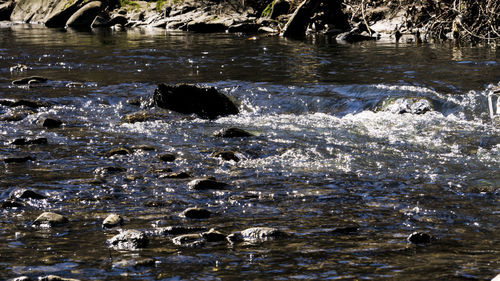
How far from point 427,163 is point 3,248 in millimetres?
3912

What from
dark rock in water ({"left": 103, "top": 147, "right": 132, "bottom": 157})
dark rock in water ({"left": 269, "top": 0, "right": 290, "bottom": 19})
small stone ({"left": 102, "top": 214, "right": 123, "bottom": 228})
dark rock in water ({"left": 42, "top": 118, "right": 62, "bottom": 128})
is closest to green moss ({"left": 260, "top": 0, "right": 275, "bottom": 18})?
dark rock in water ({"left": 269, "top": 0, "right": 290, "bottom": 19})

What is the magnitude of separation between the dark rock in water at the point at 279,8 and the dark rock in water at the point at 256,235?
17.8 metres

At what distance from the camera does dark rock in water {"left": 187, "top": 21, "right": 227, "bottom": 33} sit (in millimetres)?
23023

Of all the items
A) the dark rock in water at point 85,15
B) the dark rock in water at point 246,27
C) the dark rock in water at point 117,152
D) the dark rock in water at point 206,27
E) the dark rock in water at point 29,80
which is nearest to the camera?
the dark rock in water at point 117,152

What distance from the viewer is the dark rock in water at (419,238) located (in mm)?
4203

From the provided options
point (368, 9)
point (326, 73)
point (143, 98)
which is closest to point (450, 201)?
point (143, 98)

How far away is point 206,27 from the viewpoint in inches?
915

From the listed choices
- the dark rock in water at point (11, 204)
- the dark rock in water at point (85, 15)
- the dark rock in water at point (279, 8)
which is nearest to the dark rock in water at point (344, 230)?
the dark rock in water at point (11, 204)

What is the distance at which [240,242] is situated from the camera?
14.0 ft

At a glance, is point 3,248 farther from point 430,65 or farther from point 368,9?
point 368,9

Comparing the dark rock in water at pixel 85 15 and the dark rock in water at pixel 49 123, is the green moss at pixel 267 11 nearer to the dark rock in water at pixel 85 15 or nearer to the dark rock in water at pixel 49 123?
the dark rock in water at pixel 85 15

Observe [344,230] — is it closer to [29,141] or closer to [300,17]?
[29,141]

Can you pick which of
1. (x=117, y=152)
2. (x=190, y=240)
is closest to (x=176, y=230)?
(x=190, y=240)

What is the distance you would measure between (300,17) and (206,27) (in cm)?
458
